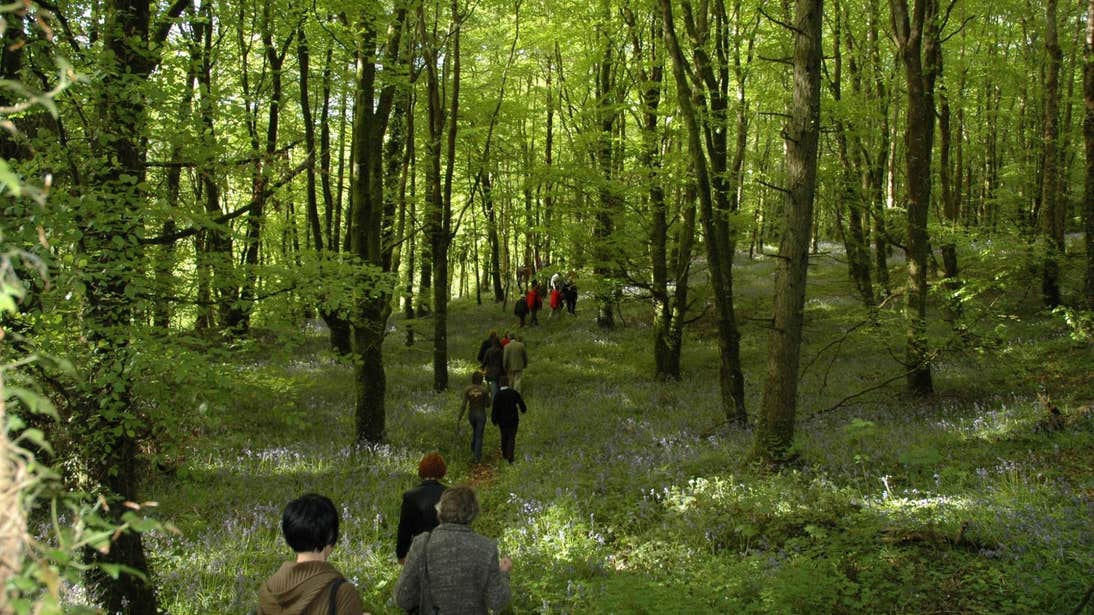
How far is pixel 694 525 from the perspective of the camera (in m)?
7.22

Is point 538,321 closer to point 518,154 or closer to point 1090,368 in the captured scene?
point 518,154

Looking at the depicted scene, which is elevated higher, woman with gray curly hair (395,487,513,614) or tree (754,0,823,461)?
tree (754,0,823,461)

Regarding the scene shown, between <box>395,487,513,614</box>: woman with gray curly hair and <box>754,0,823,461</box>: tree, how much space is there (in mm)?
5297

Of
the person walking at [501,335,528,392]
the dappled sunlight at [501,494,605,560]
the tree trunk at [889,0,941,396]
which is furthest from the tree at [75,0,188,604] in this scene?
the tree trunk at [889,0,941,396]

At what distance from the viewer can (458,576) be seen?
4156 mm

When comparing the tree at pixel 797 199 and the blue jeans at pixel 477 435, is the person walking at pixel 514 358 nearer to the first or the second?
the blue jeans at pixel 477 435

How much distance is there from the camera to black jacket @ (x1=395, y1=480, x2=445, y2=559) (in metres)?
5.35

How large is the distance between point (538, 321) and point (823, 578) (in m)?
23.3

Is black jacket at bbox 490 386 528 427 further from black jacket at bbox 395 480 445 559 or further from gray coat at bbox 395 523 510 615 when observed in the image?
gray coat at bbox 395 523 510 615

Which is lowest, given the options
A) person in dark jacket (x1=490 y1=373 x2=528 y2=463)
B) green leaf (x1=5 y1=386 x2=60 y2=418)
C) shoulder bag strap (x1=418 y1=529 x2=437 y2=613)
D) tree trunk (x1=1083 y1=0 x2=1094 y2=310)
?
person in dark jacket (x1=490 y1=373 x2=528 y2=463)

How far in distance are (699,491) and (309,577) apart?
19.1 feet

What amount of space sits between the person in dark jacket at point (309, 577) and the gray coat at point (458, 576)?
0.81m

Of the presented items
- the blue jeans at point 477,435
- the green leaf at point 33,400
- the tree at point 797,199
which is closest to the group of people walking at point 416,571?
the green leaf at point 33,400

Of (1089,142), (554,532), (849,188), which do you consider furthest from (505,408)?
(1089,142)
